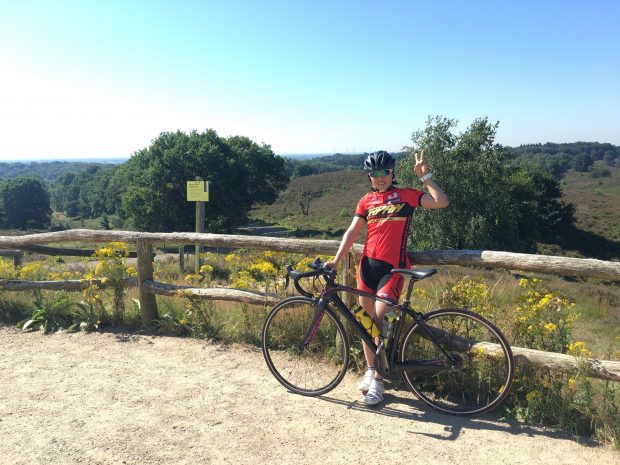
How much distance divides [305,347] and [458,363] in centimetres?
148

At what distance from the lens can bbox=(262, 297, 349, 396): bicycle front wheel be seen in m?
4.08

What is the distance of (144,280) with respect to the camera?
18.7 ft

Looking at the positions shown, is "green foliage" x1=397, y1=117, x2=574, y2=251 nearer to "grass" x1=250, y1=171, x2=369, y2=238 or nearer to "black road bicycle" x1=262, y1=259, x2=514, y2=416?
"grass" x1=250, y1=171, x2=369, y2=238

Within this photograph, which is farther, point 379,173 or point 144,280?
point 144,280

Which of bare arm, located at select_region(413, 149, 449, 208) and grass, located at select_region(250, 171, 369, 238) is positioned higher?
bare arm, located at select_region(413, 149, 449, 208)

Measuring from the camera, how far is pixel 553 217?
47.5m

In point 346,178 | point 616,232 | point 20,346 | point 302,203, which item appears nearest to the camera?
point 20,346

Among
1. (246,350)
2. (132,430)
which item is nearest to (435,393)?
(246,350)

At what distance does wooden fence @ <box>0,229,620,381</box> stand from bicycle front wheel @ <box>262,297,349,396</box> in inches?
15.4

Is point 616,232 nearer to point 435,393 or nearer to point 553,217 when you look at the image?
point 553,217

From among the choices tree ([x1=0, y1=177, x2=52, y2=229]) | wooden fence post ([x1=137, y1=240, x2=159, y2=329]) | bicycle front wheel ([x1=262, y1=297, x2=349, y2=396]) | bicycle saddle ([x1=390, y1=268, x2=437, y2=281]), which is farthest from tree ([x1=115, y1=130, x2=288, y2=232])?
tree ([x1=0, y1=177, x2=52, y2=229])

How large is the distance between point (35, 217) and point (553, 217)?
82.3 metres

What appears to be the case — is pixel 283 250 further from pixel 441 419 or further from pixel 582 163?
pixel 582 163

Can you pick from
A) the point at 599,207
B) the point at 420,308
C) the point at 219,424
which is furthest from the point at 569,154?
the point at 219,424
